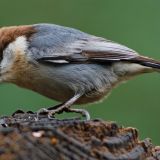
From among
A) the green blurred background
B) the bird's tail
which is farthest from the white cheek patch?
the bird's tail

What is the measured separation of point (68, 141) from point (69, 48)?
2.94 metres

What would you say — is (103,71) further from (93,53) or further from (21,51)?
(21,51)

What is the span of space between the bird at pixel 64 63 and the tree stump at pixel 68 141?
2212mm

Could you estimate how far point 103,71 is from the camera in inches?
227

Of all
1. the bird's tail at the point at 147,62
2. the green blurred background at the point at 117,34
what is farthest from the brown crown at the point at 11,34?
the bird's tail at the point at 147,62

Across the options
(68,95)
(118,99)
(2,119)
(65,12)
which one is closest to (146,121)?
(118,99)

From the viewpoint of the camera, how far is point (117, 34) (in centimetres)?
681

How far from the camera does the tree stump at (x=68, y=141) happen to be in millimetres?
2859

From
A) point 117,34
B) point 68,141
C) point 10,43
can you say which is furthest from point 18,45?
point 68,141

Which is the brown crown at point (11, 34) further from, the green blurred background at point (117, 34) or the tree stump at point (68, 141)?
the tree stump at point (68, 141)

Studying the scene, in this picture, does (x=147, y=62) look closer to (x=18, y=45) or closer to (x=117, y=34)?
(x=117, y=34)

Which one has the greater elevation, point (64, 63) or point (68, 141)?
point (68, 141)

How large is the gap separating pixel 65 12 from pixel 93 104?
1.54m

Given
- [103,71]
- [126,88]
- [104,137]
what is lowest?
[126,88]
